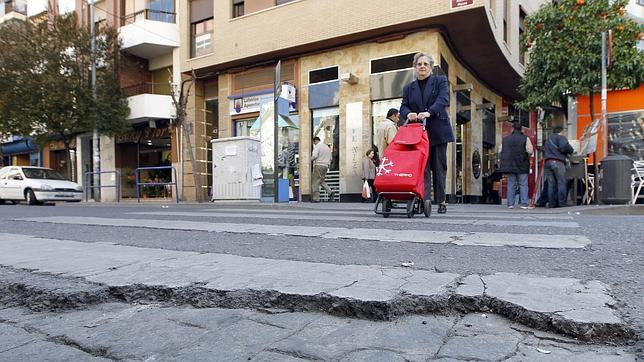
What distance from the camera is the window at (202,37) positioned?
739 inches

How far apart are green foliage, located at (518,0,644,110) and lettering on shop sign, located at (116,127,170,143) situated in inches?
631

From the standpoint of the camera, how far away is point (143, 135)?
21938mm

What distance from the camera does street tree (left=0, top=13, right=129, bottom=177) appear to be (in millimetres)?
18578

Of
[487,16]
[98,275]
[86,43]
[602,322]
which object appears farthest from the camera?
[86,43]

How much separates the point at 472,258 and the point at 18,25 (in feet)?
81.7

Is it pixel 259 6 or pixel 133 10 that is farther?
pixel 133 10

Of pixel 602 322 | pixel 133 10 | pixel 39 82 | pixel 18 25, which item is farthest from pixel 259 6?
pixel 602 322

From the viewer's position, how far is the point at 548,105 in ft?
44.6

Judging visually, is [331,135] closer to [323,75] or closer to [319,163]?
[323,75]

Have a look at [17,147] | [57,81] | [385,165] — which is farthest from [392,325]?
[17,147]

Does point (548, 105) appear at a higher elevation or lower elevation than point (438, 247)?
higher

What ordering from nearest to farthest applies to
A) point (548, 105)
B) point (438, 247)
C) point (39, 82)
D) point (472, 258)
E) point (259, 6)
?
point (472, 258)
point (438, 247)
point (548, 105)
point (259, 6)
point (39, 82)

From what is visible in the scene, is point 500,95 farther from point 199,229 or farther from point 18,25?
point 18,25

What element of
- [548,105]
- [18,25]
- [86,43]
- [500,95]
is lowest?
[548,105]
